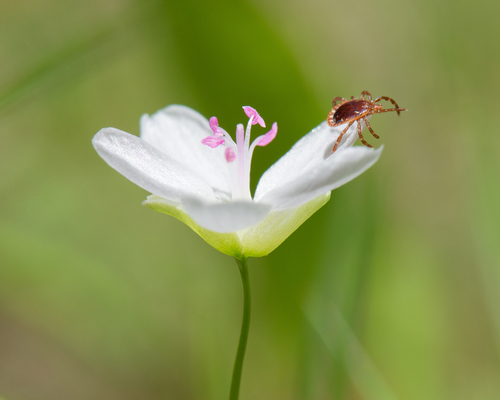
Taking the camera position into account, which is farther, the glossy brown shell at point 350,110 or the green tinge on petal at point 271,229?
the glossy brown shell at point 350,110

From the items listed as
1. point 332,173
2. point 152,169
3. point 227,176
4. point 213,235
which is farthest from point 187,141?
point 332,173

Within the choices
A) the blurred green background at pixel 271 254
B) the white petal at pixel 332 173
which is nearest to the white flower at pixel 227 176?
the white petal at pixel 332 173

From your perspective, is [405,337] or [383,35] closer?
[405,337]

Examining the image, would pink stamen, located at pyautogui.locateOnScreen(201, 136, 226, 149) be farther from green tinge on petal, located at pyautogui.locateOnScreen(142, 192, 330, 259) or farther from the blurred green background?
the blurred green background

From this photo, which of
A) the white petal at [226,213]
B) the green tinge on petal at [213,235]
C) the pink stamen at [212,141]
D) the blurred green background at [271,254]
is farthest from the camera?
the blurred green background at [271,254]

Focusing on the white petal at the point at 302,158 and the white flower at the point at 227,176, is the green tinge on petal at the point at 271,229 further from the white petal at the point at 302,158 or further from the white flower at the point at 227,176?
the white petal at the point at 302,158

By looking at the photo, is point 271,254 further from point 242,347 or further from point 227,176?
point 242,347

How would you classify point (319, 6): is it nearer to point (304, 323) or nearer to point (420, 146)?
point (420, 146)

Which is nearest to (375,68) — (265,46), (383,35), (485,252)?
(383,35)
